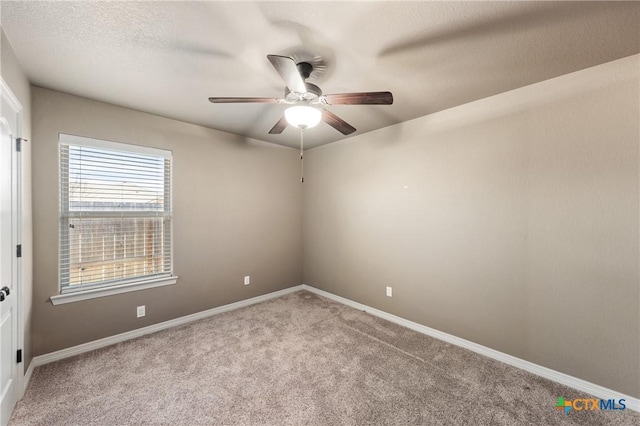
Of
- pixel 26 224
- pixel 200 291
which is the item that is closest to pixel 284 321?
pixel 200 291

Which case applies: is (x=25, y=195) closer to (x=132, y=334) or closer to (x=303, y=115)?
(x=132, y=334)

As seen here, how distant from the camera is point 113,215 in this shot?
2744 millimetres

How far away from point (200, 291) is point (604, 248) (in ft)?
13.2

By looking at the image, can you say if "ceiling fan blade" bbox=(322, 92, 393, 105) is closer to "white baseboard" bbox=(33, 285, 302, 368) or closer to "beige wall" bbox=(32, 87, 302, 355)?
"beige wall" bbox=(32, 87, 302, 355)

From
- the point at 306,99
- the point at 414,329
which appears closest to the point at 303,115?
the point at 306,99

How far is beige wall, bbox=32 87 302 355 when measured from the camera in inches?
93.4

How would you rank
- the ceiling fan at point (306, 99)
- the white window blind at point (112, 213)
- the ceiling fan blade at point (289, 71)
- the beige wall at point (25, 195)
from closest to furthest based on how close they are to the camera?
the ceiling fan blade at point (289, 71), the ceiling fan at point (306, 99), the beige wall at point (25, 195), the white window blind at point (112, 213)

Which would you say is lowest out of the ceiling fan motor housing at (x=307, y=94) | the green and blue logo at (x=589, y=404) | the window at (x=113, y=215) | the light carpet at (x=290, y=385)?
the green and blue logo at (x=589, y=404)

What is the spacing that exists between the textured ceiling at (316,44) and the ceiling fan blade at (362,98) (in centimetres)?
29

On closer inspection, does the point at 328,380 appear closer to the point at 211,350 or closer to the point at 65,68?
the point at 211,350

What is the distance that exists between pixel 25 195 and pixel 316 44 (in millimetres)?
2560

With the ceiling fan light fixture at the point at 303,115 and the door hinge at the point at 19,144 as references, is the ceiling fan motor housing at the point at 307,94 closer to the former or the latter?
the ceiling fan light fixture at the point at 303,115

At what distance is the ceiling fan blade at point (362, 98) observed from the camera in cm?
175

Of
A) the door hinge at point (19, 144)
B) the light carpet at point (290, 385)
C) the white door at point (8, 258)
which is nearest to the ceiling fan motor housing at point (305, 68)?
the white door at point (8, 258)
